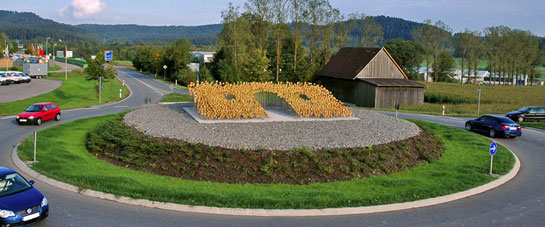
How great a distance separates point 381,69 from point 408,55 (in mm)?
42367

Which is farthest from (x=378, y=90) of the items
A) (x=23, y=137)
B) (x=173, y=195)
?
(x=173, y=195)

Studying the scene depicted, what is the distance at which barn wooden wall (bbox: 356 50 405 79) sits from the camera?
51719 millimetres

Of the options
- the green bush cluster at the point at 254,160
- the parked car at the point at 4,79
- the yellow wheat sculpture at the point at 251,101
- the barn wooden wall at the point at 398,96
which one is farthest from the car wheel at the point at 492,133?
the parked car at the point at 4,79

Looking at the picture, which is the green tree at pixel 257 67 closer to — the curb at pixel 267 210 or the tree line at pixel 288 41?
the tree line at pixel 288 41

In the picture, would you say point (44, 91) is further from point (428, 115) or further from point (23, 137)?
point (428, 115)

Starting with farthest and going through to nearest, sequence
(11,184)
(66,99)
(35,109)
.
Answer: (66,99)
(35,109)
(11,184)

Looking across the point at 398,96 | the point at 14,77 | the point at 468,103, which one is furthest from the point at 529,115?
the point at 14,77

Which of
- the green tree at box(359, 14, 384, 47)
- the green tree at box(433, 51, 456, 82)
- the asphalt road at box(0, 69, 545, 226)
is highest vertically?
the green tree at box(359, 14, 384, 47)

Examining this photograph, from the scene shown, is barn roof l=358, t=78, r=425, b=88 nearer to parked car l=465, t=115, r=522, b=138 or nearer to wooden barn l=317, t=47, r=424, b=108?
wooden barn l=317, t=47, r=424, b=108

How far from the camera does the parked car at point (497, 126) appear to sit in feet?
84.0

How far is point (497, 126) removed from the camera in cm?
2608

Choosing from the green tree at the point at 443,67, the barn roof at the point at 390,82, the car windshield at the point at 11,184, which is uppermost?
the green tree at the point at 443,67

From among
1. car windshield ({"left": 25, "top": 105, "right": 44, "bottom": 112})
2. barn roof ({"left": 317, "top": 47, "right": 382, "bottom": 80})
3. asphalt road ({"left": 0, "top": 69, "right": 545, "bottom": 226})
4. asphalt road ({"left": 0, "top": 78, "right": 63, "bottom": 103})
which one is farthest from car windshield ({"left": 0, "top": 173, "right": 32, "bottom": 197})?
barn roof ({"left": 317, "top": 47, "right": 382, "bottom": 80})

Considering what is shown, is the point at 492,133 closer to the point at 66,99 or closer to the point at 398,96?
the point at 398,96
